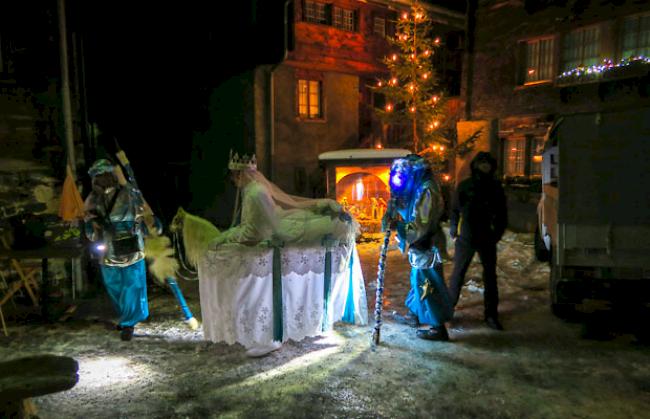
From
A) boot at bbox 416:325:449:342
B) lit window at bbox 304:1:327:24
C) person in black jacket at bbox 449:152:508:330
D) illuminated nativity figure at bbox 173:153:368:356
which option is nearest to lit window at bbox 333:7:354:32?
lit window at bbox 304:1:327:24

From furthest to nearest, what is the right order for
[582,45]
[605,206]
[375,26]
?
[375,26], [582,45], [605,206]

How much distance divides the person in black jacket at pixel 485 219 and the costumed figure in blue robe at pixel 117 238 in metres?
4.14

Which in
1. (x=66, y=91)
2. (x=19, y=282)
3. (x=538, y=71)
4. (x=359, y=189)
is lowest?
(x=19, y=282)

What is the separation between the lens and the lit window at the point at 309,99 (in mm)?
17297

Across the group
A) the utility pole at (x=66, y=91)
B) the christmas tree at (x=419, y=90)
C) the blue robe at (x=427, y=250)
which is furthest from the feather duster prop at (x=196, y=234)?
the christmas tree at (x=419, y=90)

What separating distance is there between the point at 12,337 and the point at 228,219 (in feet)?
34.4

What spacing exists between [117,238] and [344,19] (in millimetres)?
14431

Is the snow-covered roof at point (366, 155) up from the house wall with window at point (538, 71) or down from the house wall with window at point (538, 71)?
down

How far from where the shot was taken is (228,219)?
53.8 feet

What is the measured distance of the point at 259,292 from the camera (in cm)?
524

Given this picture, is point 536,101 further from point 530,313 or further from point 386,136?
point 530,313

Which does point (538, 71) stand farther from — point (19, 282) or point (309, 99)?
point (19, 282)

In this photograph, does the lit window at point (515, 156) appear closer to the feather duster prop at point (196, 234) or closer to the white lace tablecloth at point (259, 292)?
the white lace tablecloth at point (259, 292)

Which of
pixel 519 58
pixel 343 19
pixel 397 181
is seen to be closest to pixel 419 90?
pixel 519 58
